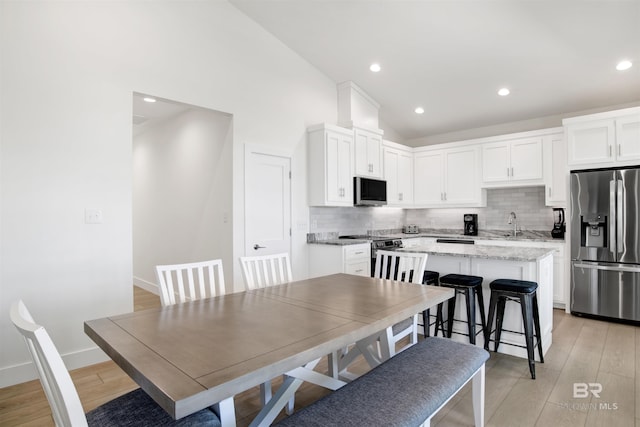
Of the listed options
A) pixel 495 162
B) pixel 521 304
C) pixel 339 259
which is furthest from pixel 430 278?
pixel 495 162

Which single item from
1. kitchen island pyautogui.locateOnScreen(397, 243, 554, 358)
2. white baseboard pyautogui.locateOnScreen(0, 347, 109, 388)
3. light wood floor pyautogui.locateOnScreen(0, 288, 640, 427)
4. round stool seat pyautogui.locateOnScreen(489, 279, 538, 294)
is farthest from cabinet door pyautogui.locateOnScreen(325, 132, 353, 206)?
white baseboard pyautogui.locateOnScreen(0, 347, 109, 388)

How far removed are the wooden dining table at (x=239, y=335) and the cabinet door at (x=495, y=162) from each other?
387 cm

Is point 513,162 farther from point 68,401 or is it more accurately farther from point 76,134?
point 68,401

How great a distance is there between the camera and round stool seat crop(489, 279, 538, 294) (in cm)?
268

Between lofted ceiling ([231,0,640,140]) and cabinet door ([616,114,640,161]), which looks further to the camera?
cabinet door ([616,114,640,161])

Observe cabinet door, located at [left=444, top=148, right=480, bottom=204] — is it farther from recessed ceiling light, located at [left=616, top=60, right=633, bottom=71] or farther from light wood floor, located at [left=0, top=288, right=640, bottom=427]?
light wood floor, located at [left=0, top=288, right=640, bottom=427]

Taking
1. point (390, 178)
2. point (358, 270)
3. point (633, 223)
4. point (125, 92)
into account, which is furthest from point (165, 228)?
point (633, 223)

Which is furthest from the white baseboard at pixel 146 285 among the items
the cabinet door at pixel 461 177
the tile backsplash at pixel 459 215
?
the cabinet door at pixel 461 177

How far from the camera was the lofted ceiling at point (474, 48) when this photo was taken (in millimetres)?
3418

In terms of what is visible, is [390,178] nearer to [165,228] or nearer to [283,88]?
[283,88]

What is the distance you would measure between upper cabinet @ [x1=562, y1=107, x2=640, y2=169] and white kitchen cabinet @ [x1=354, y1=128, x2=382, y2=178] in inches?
96.3

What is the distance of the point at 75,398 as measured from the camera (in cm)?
100

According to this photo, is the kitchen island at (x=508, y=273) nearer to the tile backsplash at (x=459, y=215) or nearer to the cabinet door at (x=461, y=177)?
the tile backsplash at (x=459, y=215)

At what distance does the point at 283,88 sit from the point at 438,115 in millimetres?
2698
